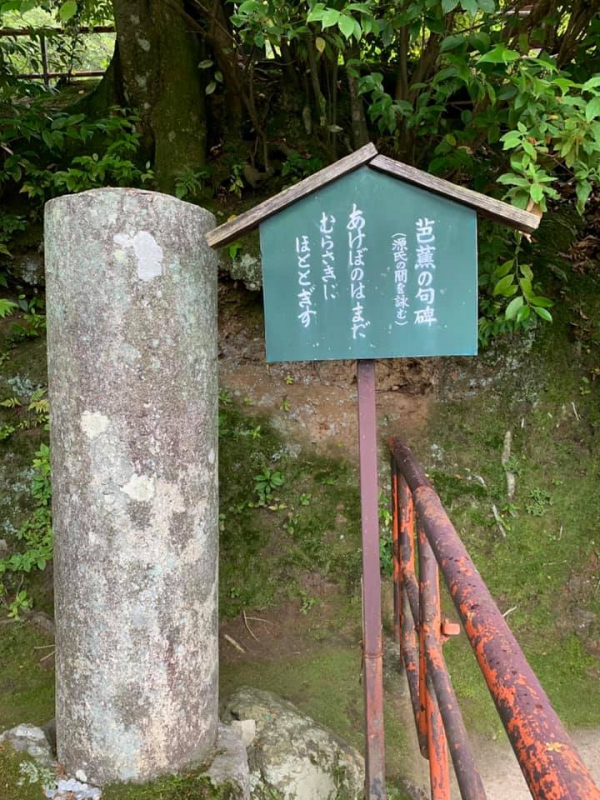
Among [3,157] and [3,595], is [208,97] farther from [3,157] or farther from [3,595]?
[3,595]

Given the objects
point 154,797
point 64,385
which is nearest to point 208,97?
point 64,385

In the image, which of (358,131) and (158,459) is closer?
(158,459)

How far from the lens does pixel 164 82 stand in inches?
165

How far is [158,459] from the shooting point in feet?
5.89

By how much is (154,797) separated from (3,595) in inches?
81.0

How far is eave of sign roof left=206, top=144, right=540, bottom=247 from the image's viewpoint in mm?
1757

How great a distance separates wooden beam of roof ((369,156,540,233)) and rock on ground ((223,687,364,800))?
2180mm

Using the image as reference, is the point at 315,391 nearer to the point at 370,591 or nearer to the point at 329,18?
the point at 370,591

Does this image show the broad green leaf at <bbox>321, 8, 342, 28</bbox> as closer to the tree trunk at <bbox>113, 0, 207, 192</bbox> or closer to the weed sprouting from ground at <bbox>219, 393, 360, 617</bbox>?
the tree trunk at <bbox>113, 0, 207, 192</bbox>

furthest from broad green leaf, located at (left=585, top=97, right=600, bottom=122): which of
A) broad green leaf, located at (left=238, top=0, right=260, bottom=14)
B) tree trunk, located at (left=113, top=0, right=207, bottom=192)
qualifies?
tree trunk, located at (left=113, top=0, right=207, bottom=192)

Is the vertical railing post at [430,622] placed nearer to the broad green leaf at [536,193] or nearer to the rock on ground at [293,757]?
the rock on ground at [293,757]

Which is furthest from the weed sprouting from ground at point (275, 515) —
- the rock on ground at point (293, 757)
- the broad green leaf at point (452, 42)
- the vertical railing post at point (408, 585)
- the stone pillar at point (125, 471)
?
the broad green leaf at point (452, 42)

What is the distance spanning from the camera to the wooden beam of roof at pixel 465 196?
1752 millimetres

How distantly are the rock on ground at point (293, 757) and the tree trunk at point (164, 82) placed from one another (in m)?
3.53
